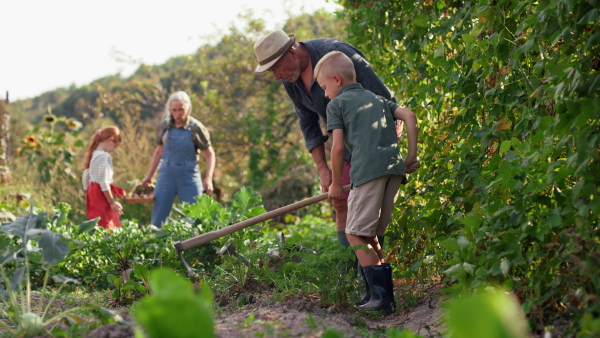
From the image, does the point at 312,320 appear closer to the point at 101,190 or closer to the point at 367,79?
the point at 367,79

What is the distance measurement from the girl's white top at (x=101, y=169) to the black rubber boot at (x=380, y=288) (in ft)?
13.6

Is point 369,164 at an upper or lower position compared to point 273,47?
lower

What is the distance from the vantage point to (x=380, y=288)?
11.1ft

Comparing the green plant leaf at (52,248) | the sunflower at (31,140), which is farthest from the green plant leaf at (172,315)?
the sunflower at (31,140)

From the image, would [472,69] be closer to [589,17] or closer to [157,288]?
[589,17]

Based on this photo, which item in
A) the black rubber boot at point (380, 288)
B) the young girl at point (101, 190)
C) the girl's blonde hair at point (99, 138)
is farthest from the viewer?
the girl's blonde hair at point (99, 138)

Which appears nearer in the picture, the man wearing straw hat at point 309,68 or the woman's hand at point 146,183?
the man wearing straw hat at point 309,68

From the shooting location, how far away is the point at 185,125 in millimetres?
7020

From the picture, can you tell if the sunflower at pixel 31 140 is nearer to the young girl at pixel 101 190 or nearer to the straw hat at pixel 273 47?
the young girl at pixel 101 190

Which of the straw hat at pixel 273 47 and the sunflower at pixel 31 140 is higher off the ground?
the straw hat at pixel 273 47

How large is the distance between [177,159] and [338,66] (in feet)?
12.2

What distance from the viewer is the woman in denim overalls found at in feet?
22.7

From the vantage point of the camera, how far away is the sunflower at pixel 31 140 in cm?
934

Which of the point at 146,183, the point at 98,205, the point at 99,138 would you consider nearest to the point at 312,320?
the point at 98,205
